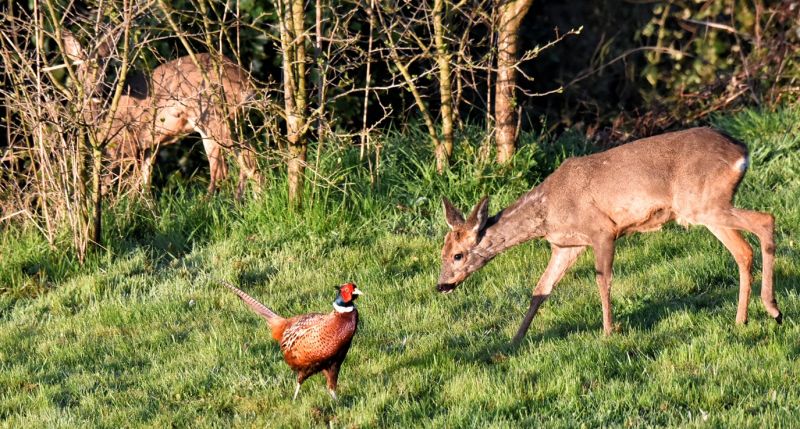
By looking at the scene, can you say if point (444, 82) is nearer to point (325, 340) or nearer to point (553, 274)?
point (553, 274)

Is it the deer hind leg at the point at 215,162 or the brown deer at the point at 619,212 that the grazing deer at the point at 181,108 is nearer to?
the deer hind leg at the point at 215,162

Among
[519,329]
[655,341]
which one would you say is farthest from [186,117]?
[655,341]

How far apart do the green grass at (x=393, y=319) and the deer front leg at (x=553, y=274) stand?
0.55ft

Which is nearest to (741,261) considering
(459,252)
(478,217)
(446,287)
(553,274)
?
(553,274)

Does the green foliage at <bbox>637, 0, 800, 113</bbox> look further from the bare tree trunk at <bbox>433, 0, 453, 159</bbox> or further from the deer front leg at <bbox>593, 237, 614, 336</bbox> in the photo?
the deer front leg at <bbox>593, 237, 614, 336</bbox>

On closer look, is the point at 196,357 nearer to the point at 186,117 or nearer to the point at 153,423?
the point at 153,423

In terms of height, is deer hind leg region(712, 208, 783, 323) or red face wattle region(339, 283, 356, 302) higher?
→ red face wattle region(339, 283, 356, 302)

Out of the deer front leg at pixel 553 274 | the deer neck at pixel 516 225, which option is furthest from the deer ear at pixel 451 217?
the deer front leg at pixel 553 274

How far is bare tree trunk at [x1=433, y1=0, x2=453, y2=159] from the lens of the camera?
9.89m

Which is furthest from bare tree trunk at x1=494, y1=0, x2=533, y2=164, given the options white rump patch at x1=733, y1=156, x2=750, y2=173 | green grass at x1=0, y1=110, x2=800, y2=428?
white rump patch at x1=733, y1=156, x2=750, y2=173

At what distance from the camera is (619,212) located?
740 centimetres

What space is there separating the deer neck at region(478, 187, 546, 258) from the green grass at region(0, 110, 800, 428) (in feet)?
1.41

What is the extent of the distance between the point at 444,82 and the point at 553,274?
122 inches

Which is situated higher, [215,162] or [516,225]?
[516,225]
